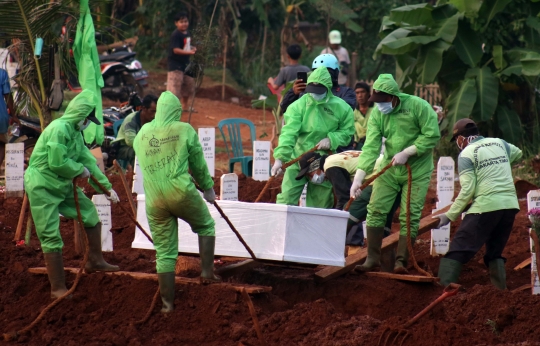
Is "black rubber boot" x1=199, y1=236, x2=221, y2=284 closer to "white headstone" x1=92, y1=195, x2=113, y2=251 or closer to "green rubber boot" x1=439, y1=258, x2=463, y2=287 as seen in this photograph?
"green rubber boot" x1=439, y1=258, x2=463, y2=287

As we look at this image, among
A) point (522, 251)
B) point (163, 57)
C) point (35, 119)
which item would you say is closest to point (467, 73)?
point (522, 251)

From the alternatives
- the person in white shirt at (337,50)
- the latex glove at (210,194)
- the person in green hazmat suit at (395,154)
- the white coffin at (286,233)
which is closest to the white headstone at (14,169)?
the white coffin at (286,233)

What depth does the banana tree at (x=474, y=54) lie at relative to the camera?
49.1 feet

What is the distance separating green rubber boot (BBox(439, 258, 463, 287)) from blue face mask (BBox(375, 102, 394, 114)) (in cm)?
158

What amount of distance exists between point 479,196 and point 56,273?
4.08 metres

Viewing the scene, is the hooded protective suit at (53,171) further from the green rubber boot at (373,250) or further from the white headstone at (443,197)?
the white headstone at (443,197)

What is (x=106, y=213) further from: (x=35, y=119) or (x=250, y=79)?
(x=250, y=79)

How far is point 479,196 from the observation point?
927 cm

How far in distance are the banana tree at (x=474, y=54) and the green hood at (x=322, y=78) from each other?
15.9 feet

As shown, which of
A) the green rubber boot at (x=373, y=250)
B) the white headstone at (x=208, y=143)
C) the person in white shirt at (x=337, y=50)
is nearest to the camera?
the green rubber boot at (x=373, y=250)

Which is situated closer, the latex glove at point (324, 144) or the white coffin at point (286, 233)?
the white coffin at point (286, 233)

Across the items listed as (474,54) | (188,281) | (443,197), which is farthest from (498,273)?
(474,54)

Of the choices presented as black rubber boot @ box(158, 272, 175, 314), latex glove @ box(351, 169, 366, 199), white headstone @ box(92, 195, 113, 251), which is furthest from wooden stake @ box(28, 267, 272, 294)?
latex glove @ box(351, 169, 366, 199)

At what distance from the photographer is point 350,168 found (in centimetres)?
Answer: 1030
